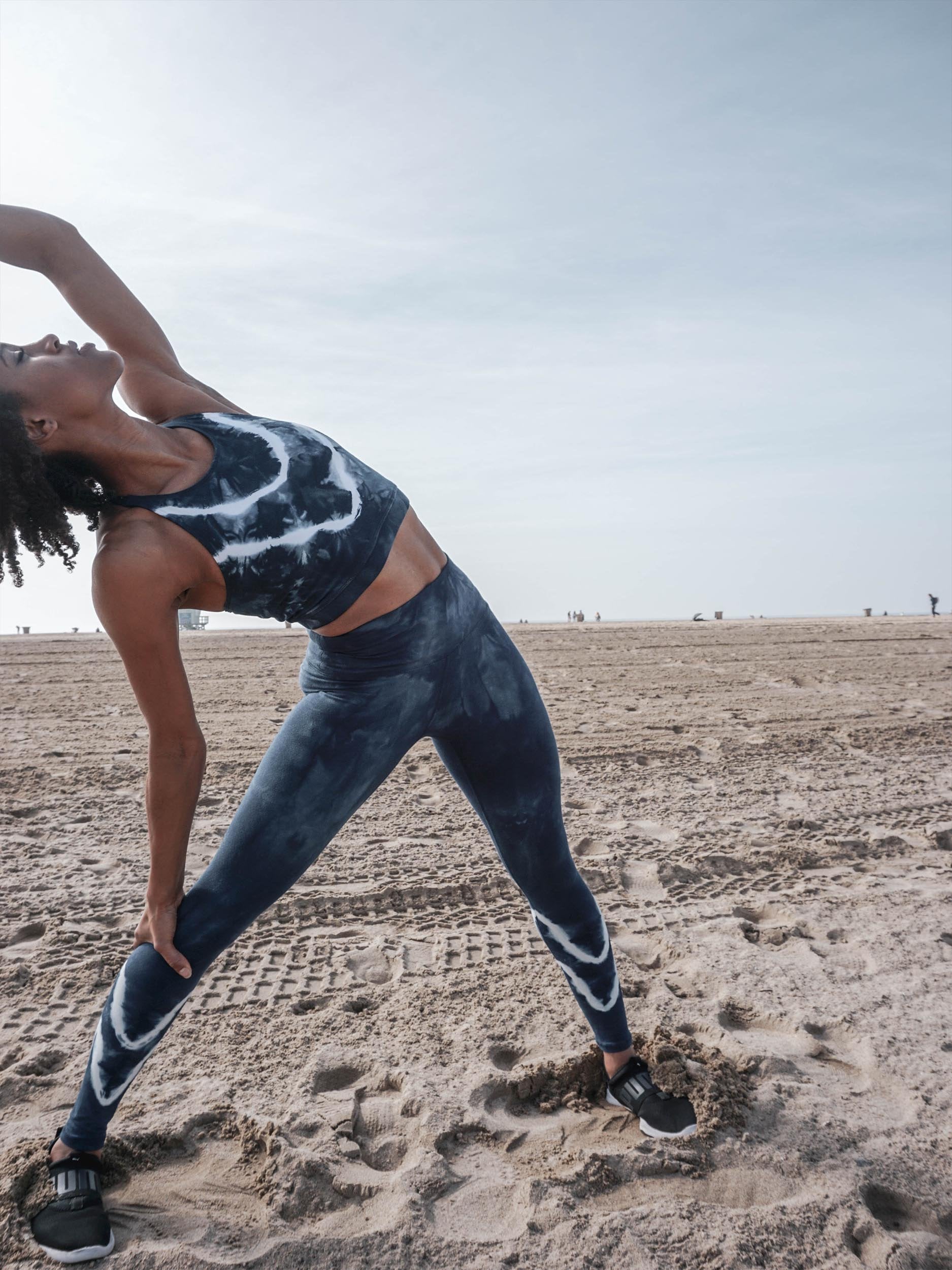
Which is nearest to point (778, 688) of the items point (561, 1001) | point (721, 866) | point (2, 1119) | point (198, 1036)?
point (721, 866)

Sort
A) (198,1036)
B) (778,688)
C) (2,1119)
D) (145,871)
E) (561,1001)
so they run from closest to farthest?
1. (2,1119)
2. (198,1036)
3. (561,1001)
4. (145,871)
5. (778,688)

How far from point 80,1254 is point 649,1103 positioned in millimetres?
1367

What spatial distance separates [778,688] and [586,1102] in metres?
6.32

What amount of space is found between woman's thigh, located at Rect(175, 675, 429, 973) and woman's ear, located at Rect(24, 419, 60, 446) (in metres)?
0.79

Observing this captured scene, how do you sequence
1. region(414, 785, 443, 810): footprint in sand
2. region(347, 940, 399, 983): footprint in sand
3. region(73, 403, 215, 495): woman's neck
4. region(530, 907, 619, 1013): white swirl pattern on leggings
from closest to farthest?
region(73, 403, 215, 495): woman's neck, region(530, 907, 619, 1013): white swirl pattern on leggings, region(347, 940, 399, 983): footprint in sand, region(414, 785, 443, 810): footprint in sand

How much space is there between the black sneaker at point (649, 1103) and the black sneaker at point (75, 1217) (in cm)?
127

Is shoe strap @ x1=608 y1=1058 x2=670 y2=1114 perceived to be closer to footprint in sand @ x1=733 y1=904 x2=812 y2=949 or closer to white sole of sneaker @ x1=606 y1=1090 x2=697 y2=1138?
white sole of sneaker @ x1=606 y1=1090 x2=697 y2=1138

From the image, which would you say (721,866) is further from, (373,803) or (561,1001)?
(373,803)

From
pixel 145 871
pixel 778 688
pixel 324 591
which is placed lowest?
pixel 145 871

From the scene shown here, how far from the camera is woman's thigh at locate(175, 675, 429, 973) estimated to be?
1.88 meters

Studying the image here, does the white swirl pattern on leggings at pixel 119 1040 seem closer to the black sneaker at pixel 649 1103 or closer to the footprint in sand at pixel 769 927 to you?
the black sneaker at pixel 649 1103

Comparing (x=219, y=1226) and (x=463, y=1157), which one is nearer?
(x=219, y=1226)

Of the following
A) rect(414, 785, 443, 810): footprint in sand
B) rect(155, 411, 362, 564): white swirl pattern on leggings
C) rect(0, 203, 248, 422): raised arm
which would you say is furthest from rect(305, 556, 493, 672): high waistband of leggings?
rect(414, 785, 443, 810): footprint in sand

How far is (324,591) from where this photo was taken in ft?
6.08
